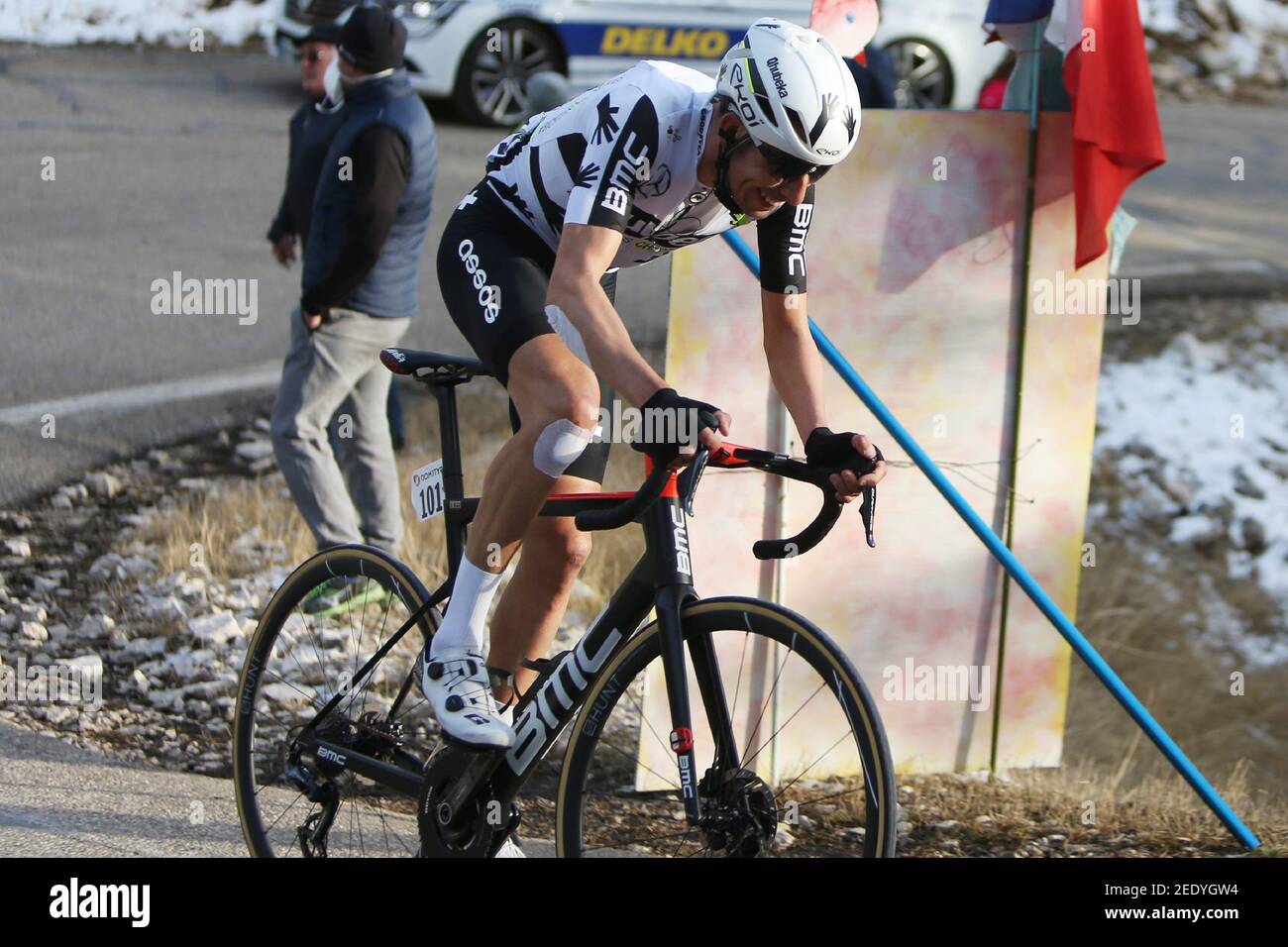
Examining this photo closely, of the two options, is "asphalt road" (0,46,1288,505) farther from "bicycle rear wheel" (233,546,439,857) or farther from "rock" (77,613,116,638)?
"bicycle rear wheel" (233,546,439,857)

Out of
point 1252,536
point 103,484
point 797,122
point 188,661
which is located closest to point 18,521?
point 103,484

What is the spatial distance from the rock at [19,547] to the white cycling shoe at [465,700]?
9.88 ft

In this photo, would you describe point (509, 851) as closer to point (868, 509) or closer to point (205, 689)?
point (868, 509)

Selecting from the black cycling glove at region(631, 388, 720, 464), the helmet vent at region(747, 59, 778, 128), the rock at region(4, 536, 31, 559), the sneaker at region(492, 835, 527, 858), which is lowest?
the sneaker at region(492, 835, 527, 858)

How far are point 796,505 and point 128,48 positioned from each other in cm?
1159

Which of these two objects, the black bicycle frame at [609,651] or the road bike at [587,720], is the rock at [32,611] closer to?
the road bike at [587,720]

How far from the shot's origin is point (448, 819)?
344cm

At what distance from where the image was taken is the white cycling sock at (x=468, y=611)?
3.40 m

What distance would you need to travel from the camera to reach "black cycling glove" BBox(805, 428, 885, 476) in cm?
296

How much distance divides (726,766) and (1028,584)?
181 centimetres

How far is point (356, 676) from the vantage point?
153 inches

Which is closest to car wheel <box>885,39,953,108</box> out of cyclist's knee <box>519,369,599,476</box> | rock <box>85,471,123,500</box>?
rock <box>85,471,123,500</box>

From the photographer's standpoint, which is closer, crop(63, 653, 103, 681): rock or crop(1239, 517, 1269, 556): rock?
crop(63, 653, 103, 681): rock
